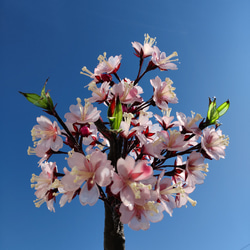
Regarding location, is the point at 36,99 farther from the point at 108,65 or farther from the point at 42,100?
the point at 108,65

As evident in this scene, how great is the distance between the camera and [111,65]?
4.96ft

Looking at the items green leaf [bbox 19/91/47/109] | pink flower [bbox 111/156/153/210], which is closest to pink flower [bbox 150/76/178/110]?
pink flower [bbox 111/156/153/210]

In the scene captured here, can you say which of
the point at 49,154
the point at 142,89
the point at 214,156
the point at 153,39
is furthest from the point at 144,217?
the point at 153,39

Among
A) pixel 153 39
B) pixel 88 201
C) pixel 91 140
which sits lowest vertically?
pixel 88 201

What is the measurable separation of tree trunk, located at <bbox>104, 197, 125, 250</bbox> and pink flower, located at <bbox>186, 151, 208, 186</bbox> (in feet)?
1.36

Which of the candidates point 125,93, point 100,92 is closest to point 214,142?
point 125,93

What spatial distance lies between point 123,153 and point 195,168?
359mm

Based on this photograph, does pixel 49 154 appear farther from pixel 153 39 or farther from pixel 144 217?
pixel 153 39

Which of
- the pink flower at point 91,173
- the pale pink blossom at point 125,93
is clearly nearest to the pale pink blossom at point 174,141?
the pale pink blossom at point 125,93

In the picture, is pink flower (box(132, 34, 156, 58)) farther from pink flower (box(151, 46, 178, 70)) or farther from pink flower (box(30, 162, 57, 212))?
pink flower (box(30, 162, 57, 212))

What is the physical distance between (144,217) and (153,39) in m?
1.11

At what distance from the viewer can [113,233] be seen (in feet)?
4.24

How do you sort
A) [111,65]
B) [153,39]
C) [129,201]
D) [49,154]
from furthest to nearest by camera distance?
[153,39]
[111,65]
[49,154]
[129,201]

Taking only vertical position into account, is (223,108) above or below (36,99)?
below
